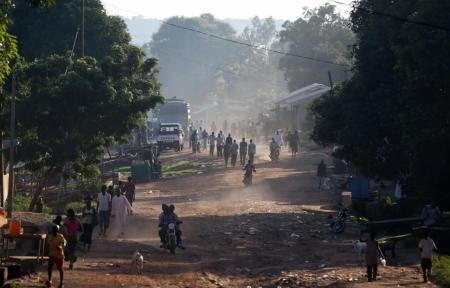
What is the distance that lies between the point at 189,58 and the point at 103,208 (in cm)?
15036

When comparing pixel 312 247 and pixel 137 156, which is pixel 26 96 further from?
pixel 137 156

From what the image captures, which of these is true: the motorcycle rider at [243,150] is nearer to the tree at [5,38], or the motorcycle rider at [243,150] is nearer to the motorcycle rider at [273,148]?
the motorcycle rider at [273,148]

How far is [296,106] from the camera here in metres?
77.5

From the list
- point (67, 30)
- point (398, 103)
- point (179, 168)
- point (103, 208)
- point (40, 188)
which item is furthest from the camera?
point (179, 168)

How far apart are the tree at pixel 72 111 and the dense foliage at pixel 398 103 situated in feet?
22.4

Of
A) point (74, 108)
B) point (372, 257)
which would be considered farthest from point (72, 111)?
point (372, 257)

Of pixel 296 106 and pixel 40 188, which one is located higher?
pixel 296 106

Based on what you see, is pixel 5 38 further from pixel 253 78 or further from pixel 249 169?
pixel 253 78

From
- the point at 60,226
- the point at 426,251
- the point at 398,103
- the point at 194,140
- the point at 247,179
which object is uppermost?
the point at 398,103

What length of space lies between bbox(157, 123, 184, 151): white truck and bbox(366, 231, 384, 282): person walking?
147 ft

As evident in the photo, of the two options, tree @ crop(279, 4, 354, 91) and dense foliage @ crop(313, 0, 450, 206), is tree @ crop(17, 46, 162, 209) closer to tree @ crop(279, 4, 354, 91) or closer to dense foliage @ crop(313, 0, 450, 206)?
dense foliage @ crop(313, 0, 450, 206)

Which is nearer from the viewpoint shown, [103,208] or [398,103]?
[103,208]

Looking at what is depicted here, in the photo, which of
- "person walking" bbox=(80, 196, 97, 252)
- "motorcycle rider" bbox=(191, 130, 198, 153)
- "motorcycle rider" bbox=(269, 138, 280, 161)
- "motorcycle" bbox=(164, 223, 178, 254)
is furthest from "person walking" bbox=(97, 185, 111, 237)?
"motorcycle rider" bbox=(191, 130, 198, 153)

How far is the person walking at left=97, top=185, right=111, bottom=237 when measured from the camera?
81.3 ft
